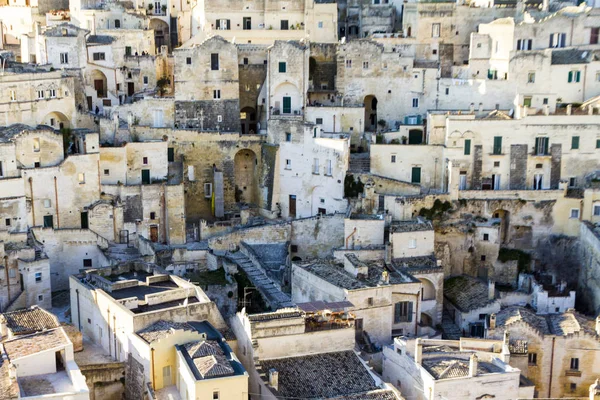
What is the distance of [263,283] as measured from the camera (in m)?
51.2

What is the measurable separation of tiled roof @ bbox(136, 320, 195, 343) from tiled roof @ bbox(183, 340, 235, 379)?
2.94 feet

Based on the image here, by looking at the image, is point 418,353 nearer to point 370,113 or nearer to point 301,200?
point 301,200

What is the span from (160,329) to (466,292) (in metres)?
17.0

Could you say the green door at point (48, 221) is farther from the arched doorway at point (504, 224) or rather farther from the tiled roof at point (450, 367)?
the arched doorway at point (504, 224)

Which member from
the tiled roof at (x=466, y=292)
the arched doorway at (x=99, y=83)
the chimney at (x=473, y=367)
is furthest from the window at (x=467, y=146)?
the arched doorway at (x=99, y=83)

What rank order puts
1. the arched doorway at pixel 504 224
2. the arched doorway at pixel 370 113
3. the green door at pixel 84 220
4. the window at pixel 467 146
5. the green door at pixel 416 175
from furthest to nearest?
the arched doorway at pixel 370 113 → the green door at pixel 416 175 → the window at pixel 467 146 → the arched doorway at pixel 504 224 → the green door at pixel 84 220

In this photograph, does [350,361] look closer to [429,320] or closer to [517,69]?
[429,320]

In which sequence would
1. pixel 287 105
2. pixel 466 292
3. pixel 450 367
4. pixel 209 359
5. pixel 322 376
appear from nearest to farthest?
pixel 209 359, pixel 450 367, pixel 322 376, pixel 466 292, pixel 287 105

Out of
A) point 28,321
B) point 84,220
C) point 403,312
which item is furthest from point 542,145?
point 28,321

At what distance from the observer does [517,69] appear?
190 ft

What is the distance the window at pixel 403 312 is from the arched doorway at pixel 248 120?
62.2 feet

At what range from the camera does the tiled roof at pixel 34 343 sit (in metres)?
39.2

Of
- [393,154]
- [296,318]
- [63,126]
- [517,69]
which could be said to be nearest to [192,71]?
[63,126]

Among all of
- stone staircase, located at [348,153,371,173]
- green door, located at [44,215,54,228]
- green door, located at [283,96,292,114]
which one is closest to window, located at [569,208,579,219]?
stone staircase, located at [348,153,371,173]
